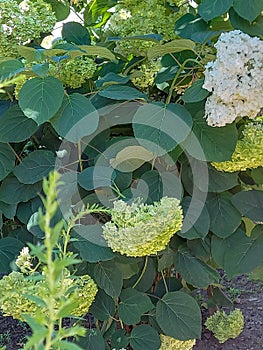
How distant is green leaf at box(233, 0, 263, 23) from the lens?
1.32m

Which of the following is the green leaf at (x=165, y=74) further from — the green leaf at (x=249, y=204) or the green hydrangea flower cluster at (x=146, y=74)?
the green leaf at (x=249, y=204)

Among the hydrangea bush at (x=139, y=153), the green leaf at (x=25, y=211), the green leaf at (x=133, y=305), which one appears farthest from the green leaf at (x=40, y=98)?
the green leaf at (x=133, y=305)

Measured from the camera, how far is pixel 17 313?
4.00ft

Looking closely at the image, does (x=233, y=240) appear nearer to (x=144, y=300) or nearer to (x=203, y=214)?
(x=203, y=214)

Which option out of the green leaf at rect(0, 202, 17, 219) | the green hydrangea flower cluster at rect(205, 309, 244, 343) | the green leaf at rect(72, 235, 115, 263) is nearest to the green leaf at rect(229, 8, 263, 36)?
the green leaf at rect(72, 235, 115, 263)

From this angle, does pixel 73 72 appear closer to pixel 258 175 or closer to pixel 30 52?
pixel 30 52

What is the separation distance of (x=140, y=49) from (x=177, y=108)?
0.75 feet

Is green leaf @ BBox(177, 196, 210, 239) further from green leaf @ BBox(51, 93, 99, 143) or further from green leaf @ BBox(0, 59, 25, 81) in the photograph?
green leaf @ BBox(0, 59, 25, 81)

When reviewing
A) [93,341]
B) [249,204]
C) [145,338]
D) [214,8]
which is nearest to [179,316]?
[145,338]

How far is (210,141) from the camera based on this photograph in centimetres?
133

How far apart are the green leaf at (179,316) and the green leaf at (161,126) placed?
490 millimetres

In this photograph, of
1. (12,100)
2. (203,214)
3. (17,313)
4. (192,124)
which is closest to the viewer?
(17,313)

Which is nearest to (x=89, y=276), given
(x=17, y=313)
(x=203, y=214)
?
(x=17, y=313)

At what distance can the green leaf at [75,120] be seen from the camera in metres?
1.29
